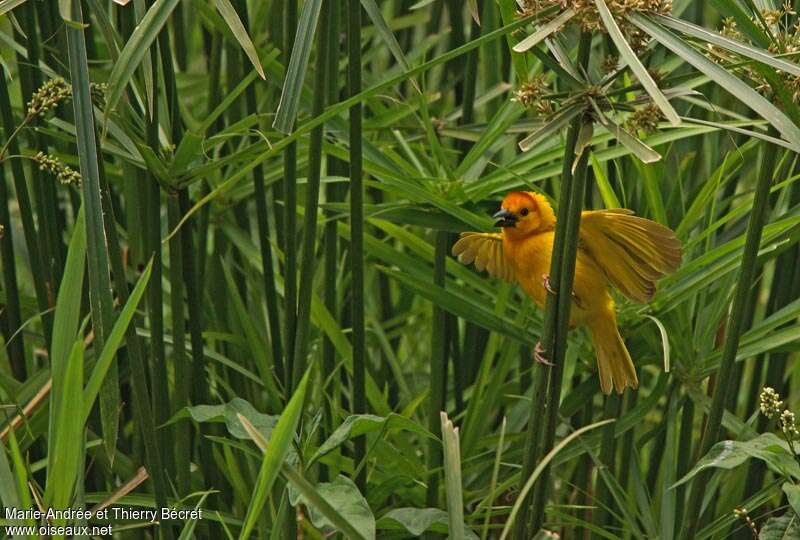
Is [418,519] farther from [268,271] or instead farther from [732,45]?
[732,45]

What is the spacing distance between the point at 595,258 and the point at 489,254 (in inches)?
13.2

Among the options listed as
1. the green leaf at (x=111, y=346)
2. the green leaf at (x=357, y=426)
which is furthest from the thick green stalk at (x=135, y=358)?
the green leaf at (x=357, y=426)

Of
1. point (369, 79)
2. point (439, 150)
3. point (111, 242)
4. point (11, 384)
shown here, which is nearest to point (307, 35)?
point (111, 242)

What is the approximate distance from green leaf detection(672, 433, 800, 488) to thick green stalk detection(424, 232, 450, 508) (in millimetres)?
513

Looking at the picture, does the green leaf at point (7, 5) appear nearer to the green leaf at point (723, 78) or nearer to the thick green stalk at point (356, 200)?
the thick green stalk at point (356, 200)

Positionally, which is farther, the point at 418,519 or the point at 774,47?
the point at 418,519

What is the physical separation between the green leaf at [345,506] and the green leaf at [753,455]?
34cm

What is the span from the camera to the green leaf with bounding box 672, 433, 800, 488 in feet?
3.87

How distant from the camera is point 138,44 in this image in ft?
3.49

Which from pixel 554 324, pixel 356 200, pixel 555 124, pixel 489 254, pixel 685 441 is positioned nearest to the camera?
pixel 555 124

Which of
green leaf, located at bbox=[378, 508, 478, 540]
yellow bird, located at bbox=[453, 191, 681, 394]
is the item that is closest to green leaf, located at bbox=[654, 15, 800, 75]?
yellow bird, located at bbox=[453, 191, 681, 394]

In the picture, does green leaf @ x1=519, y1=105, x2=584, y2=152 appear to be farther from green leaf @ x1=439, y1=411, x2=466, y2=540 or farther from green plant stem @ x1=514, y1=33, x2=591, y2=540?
green leaf @ x1=439, y1=411, x2=466, y2=540

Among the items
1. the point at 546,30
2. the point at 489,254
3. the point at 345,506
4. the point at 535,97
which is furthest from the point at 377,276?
the point at 546,30

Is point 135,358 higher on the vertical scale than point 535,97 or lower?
lower
